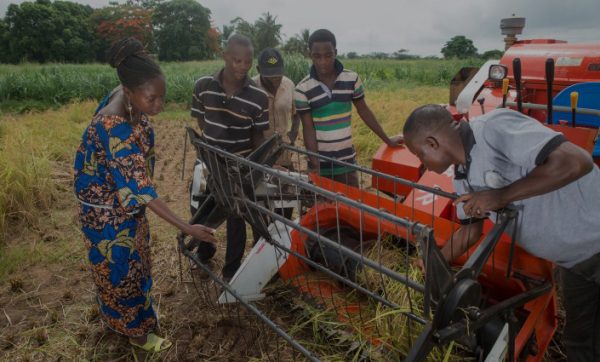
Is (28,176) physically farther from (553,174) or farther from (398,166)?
(553,174)

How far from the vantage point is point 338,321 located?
219 cm

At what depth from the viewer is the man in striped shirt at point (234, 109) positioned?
2.82 m

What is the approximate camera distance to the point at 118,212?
7.02ft

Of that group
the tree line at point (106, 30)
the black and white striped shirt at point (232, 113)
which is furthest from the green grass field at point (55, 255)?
the tree line at point (106, 30)

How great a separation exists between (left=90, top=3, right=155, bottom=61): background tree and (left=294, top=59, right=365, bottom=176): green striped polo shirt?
35.8 m

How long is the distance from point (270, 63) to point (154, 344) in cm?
231

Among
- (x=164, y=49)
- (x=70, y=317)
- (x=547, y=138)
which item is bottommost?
(x=70, y=317)

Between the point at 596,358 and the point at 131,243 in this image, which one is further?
the point at 131,243

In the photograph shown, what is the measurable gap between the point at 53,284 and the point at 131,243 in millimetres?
1536

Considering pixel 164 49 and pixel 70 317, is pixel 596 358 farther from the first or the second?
pixel 164 49

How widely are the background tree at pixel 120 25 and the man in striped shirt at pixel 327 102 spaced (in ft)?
117

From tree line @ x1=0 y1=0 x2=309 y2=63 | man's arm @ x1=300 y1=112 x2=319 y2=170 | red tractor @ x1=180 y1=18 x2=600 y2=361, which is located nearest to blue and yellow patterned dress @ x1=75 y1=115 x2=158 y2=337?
red tractor @ x1=180 y1=18 x2=600 y2=361

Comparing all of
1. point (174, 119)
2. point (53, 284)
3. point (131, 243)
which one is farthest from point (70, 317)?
point (174, 119)

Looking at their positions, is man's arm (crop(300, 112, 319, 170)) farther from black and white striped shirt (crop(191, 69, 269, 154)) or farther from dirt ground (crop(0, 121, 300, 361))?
dirt ground (crop(0, 121, 300, 361))
